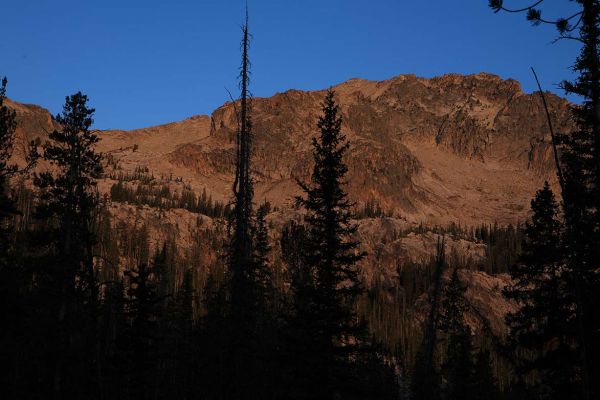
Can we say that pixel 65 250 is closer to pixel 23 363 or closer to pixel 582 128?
pixel 23 363

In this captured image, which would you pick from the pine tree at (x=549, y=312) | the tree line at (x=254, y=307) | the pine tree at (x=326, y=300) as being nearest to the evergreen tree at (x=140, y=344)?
the tree line at (x=254, y=307)

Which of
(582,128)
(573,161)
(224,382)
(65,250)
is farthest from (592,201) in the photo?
(65,250)

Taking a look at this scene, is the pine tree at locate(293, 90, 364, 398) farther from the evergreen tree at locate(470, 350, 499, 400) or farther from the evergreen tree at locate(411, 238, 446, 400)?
the evergreen tree at locate(470, 350, 499, 400)

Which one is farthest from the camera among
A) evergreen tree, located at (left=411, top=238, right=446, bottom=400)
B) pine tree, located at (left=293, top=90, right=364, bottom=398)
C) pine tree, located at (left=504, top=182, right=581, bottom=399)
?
evergreen tree, located at (left=411, top=238, right=446, bottom=400)

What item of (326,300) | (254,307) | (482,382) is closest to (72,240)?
(254,307)

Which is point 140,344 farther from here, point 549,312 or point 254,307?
point 549,312

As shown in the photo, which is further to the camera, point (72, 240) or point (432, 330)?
point (432, 330)

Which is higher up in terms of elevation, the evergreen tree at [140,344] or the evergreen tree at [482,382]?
the evergreen tree at [140,344]

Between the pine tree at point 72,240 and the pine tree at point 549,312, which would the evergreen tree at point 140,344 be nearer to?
the pine tree at point 72,240

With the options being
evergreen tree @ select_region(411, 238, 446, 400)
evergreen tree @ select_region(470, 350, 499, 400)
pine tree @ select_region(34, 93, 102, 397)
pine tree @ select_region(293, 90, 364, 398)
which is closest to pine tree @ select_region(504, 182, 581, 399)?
evergreen tree @ select_region(411, 238, 446, 400)

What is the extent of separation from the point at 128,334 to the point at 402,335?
84.7 metres

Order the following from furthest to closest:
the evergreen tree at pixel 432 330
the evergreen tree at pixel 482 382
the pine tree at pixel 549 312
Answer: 1. the evergreen tree at pixel 482 382
2. the evergreen tree at pixel 432 330
3. the pine tree at pixel 549 312

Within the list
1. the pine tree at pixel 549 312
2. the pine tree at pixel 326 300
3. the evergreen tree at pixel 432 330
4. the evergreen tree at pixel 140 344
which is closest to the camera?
the pine tree at pixel 326 300

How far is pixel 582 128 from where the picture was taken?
20141 millimetres
